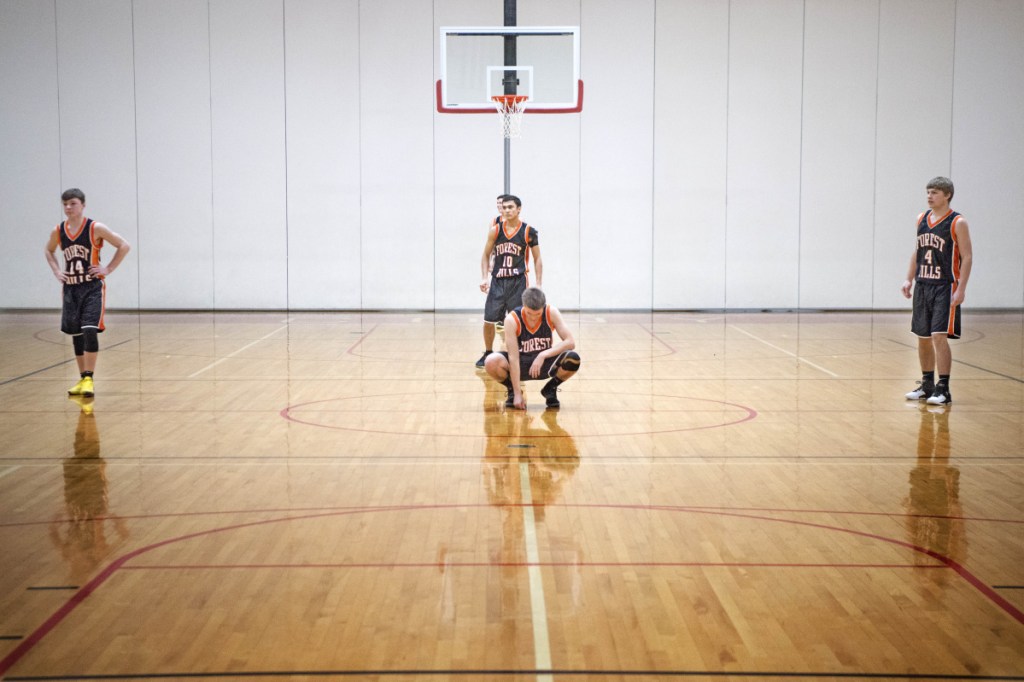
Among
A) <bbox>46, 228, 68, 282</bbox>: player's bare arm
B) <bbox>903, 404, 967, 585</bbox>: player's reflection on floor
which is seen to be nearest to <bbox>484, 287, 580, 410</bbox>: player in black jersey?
<bbox>903, 404, 967, 585</bbox>: player's reflection on floor

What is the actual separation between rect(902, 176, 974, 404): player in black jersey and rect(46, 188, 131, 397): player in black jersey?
619 cm

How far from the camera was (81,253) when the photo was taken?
8.52m

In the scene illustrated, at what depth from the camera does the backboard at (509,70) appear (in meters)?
13.3

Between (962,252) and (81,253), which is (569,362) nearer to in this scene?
(962,252)

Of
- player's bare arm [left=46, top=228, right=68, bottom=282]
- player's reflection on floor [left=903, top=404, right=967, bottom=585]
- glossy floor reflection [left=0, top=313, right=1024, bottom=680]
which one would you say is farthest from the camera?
player's bare arm [left=46, top=228, right=68, bottom=282]

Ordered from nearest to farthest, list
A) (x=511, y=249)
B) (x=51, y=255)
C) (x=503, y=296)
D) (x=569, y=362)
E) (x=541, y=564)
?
(x=541, y=564)
(x=569, y=362)
(x=51, y=255)
(x=511, y=249)
(x=503, y=296)

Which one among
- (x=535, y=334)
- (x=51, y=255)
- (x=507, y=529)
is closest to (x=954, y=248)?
(x=535, y=334)

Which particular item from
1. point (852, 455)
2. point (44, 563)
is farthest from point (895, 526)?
point (44, 563)

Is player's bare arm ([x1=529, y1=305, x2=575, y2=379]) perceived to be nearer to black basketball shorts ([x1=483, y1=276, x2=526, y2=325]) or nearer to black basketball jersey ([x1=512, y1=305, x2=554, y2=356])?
black basketball jersey ([x1=512, y1=305, x2=554, y2=356])

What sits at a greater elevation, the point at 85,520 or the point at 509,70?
the point at 509,70

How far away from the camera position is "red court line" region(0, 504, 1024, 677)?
3.42 meters

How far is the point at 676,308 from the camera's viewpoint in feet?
57.3

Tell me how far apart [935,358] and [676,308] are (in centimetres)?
873

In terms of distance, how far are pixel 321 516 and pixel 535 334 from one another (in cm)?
319
